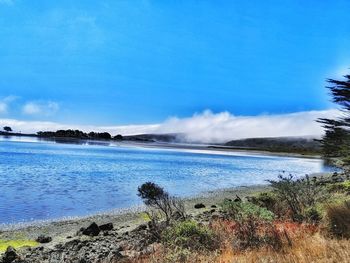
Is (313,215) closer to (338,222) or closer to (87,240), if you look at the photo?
(338,222)

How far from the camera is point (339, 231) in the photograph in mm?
10352

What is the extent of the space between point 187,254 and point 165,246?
54.1 inches

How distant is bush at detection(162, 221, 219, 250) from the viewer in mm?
9820

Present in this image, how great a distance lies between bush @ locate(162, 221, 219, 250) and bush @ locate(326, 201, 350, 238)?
8.40 ft

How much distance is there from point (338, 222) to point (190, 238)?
138 inches

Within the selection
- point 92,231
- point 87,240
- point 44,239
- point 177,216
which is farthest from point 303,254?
point 44,239

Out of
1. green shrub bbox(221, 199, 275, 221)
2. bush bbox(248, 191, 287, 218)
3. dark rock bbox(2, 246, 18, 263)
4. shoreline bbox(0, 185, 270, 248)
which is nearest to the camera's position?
dark rock bbox(2, 246, 18, 263)

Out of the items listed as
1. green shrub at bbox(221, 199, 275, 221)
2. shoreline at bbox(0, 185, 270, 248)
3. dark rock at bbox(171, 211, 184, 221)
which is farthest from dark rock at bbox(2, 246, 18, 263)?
green shrub at bbox(221, 199, 275, 221)

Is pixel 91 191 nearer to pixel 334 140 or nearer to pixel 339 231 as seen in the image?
pixel 334 140

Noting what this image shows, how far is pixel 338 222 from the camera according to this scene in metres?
10.9

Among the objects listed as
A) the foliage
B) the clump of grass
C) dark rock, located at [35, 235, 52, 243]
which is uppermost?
the foliage

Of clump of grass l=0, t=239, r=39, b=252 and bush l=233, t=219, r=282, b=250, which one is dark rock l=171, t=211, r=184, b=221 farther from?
clump of grass l=0, t=239, r=39, b=252

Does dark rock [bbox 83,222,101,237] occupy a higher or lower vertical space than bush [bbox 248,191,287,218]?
lower

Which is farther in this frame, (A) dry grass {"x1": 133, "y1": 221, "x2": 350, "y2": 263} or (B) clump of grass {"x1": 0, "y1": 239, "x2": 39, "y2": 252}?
(B) clump of grass {"x1": 0, "y1": 239, "x2": 39, "y2": 252}
